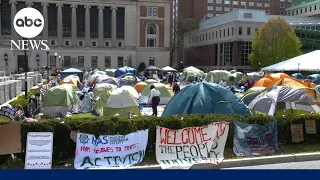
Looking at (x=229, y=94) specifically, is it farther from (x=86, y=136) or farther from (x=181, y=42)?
(x=181, y=42)

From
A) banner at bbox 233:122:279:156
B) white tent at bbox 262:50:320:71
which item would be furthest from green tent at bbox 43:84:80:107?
white tent at bbox 262:50:320:71

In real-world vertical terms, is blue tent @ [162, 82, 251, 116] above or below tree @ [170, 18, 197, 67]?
below

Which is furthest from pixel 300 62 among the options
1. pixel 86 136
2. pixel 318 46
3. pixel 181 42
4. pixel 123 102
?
pixel 181 42

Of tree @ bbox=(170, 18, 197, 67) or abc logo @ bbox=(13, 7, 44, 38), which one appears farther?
tree @ bbox=(170, 18, 197, 67)

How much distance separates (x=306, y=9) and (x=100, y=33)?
2400 inches

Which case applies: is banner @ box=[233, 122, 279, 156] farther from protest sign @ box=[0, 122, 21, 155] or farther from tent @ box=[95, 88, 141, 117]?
tent @ box=[95, 88, 141, 117]

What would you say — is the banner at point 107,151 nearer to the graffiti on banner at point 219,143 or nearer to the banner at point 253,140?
the graffiti on banner at point 219,143

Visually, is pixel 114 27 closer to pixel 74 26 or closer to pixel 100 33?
pixel 100 33

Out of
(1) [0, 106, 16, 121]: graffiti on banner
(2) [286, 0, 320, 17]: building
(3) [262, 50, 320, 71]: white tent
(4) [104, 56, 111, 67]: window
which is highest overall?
(2) [286, 0, 320, 17]: building

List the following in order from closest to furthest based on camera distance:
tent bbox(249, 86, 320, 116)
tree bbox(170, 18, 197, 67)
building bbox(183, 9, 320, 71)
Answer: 1. tent bbox(249, 86, 320, 116)
2. building bbox(183, 9, 320, 71)
3. tree bbox(170, 18, 197, 67)

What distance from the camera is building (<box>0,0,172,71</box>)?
83.9 m

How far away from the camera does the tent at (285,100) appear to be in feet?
47.9

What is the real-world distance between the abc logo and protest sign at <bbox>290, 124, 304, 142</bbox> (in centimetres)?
1230

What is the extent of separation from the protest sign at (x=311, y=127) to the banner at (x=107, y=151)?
5.69 m
